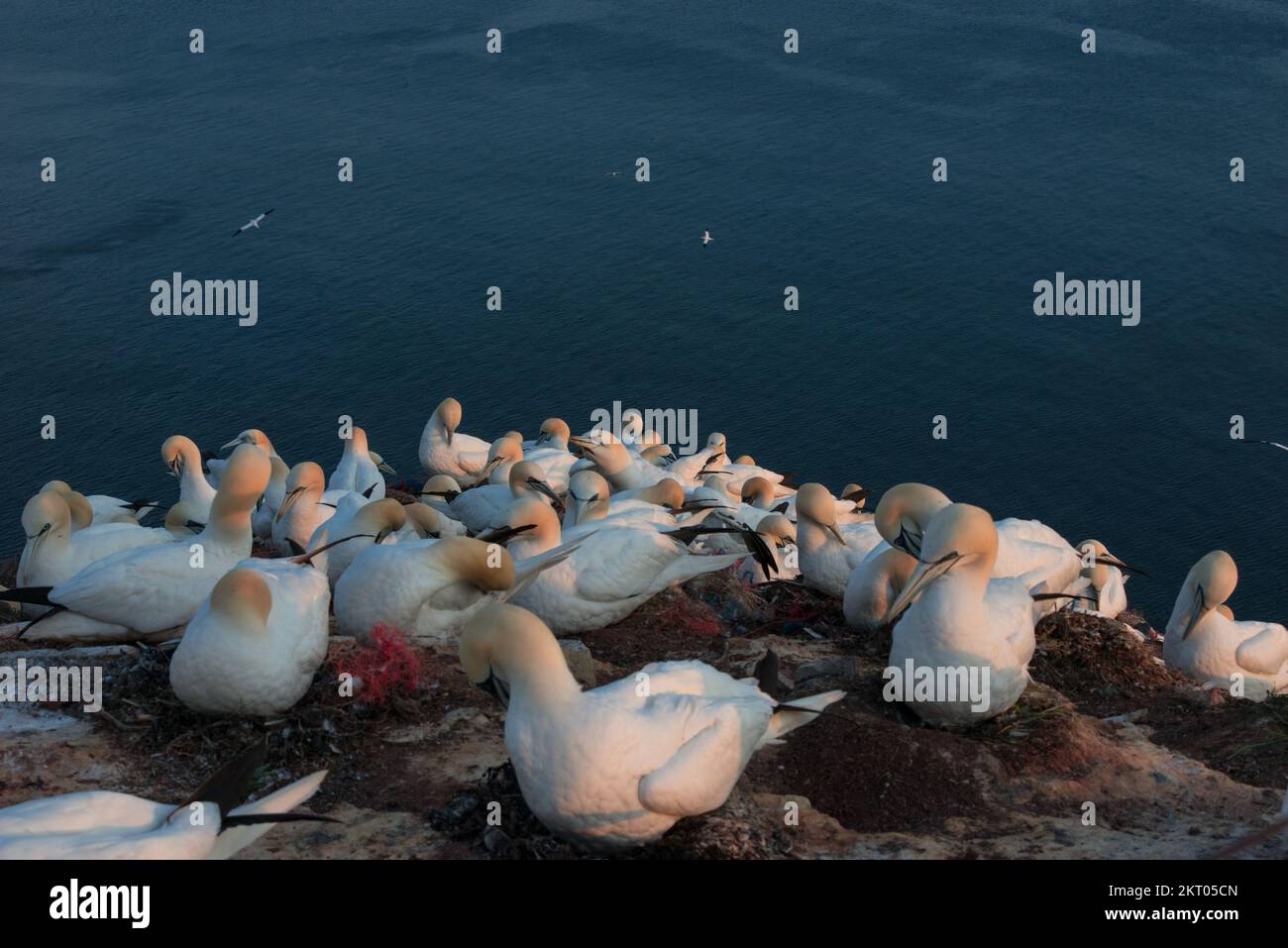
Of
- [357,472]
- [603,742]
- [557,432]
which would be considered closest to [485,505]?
[357,472]

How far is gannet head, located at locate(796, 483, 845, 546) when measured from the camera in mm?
12102

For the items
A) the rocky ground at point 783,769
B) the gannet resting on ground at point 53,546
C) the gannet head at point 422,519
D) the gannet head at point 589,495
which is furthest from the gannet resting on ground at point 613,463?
the rocky ground at point 783,769

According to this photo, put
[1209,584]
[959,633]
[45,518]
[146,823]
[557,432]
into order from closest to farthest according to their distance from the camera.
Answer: [146,823]
[959,633]
[45,518]
[1209,584]
[557,432]

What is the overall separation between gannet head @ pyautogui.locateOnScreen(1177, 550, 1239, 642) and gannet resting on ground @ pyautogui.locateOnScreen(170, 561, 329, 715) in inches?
301

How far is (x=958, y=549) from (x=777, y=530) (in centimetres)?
545

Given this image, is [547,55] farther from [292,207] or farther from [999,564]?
[999,564]

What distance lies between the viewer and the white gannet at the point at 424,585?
378 inches

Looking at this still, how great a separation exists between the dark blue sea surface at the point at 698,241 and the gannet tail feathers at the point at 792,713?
63.2 feet

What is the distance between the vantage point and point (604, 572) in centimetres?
1015

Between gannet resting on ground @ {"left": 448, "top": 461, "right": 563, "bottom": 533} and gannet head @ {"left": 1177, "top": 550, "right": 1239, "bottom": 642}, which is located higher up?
gannet resting on ground @ {"left": 448, "top": 461, "right": 563, "bottom": 533}

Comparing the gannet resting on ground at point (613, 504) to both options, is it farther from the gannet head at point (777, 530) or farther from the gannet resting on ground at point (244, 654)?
the gannet resting on ground at point (244, 654)

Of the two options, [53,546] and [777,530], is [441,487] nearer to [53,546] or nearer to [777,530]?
[777,530]

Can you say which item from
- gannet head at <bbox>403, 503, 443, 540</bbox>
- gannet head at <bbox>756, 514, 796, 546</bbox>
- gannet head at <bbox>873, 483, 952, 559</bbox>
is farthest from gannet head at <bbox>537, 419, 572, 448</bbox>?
gannet head at <bbox>873, 483, 952, 559</bbox>

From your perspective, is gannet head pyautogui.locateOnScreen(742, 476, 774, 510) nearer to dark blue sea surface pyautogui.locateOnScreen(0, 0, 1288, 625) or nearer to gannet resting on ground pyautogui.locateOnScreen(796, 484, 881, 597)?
gannet resting on ground pyautogui.locateOnScreen(796, 484, 881, 597)
